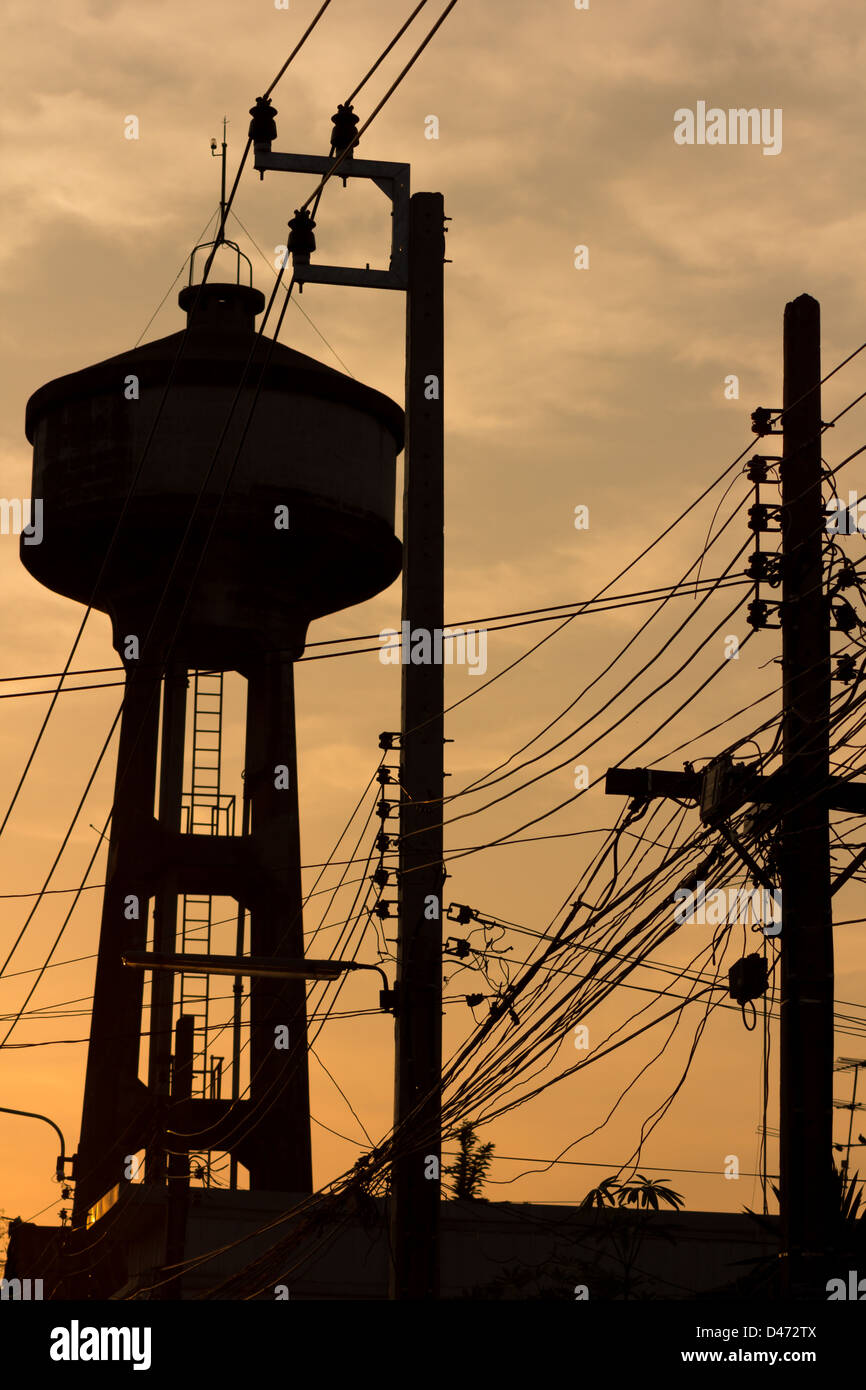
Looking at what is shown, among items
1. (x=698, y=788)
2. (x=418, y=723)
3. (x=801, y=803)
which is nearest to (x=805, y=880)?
(x=801, y=803)

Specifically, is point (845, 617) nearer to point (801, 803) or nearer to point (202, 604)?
point (801, 803)

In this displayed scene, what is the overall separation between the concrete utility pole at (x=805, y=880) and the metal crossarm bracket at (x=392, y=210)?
4.86 metres

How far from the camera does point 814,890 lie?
45.9ft

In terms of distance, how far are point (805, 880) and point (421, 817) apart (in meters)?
4.14

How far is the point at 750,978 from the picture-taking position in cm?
1421

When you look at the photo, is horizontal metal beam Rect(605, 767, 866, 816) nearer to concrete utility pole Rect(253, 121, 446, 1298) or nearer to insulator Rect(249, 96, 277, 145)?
concrete utility pole Rect(253, 121, 446, 1298)

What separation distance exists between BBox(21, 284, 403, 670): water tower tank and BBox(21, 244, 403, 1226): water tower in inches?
1.5

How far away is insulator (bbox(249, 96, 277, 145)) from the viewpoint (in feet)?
52.1

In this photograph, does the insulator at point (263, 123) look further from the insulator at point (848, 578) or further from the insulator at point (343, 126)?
the insulator at point (848, 578)

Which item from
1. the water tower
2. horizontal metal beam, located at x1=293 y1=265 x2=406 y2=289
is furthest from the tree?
horizontal metal beam, located at x1=293 y1=265 x2=406 y2=289

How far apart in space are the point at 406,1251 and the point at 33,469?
25228 millimetres

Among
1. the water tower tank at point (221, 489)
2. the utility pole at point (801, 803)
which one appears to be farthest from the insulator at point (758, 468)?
the water tower tank at point (221, 489)

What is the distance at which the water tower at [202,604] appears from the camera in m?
36.7

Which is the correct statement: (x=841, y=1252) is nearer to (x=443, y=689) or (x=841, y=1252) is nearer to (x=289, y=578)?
(x=443, y=689)
